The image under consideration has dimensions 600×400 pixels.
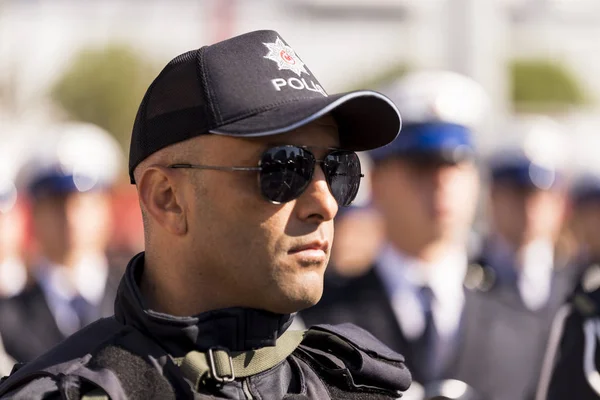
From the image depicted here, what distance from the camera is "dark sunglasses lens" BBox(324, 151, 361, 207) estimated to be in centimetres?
314

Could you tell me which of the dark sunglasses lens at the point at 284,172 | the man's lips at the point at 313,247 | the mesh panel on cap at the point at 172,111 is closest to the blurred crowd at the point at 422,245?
the man's lips at the point at 313,247

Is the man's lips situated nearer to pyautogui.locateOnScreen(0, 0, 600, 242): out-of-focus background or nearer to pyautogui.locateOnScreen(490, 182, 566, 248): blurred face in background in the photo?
pyautogui.locateOnScreen(490, 182, 566, 248): blurred face in background

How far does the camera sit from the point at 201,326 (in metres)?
3.04

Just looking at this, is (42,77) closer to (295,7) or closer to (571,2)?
(295,7)

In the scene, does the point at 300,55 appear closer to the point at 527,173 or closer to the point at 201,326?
the point at 527,173

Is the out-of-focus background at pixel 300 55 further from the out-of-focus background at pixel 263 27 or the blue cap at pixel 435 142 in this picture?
the blue cap at pixel 435 142

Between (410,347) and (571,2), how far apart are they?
270 feet

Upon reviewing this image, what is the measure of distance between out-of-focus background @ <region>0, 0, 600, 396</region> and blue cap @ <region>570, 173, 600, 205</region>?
0.13 ft

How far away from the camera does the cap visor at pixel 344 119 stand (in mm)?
2955

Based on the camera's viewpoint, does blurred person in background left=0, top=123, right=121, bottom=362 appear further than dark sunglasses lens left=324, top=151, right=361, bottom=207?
Yes

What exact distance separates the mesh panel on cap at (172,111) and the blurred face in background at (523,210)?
5442 mm

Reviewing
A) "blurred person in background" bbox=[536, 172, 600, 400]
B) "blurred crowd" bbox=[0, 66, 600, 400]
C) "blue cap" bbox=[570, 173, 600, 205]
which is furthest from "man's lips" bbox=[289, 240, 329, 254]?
"blue cap" bbox=[570, 173, 600, 205]

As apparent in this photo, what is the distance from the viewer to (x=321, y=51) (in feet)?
256

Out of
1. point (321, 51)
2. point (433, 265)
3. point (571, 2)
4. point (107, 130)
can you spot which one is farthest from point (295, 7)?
point (433, 265)
